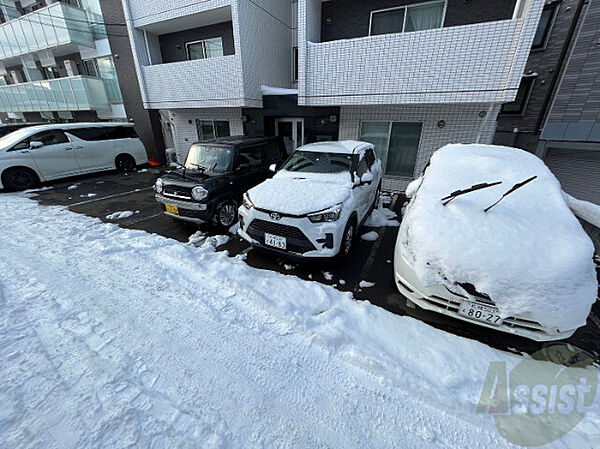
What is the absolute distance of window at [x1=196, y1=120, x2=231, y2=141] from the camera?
9.12 metres

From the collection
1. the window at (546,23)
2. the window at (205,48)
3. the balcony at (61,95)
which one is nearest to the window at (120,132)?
the window at (205,48)

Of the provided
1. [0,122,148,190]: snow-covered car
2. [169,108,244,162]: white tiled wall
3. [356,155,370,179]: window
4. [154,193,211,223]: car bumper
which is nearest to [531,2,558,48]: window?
[356,155,370,179]: window

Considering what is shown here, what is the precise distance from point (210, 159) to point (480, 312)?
4.95 meters

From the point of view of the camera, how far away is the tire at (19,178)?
6574 mm

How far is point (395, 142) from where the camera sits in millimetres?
6820

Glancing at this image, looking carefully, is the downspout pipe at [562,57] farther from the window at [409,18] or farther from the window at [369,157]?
the window at [369,157]

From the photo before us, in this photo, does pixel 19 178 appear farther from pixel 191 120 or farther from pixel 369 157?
pixel 369 157

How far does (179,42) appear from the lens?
8.84 meters

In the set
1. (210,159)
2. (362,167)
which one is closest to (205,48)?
(210,159)

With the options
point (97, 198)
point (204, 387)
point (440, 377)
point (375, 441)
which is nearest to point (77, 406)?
point (204, 387)

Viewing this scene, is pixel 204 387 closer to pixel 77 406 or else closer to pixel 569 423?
pixel 77 406

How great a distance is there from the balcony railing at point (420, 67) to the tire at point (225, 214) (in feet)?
12.3

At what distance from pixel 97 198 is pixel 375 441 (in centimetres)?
795

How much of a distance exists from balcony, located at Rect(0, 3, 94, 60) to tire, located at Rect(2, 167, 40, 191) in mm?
7675
